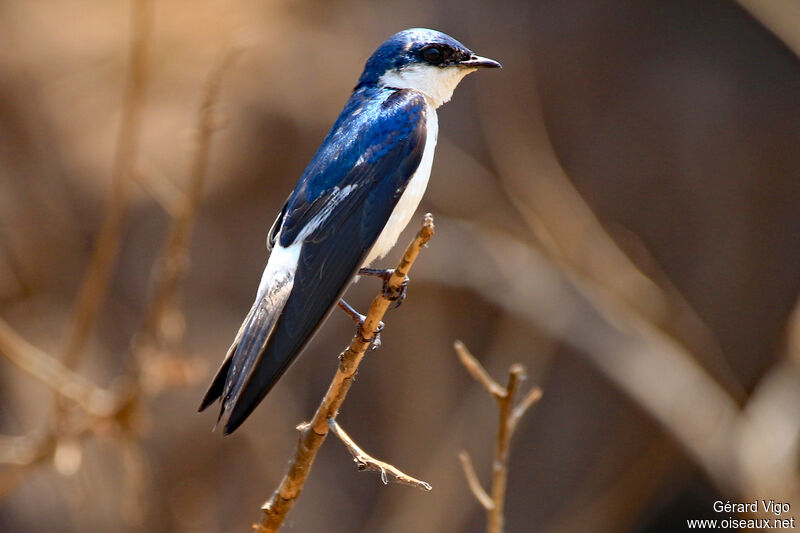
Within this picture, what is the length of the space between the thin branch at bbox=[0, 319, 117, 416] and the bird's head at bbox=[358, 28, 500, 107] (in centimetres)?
136

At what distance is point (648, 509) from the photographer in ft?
14.6

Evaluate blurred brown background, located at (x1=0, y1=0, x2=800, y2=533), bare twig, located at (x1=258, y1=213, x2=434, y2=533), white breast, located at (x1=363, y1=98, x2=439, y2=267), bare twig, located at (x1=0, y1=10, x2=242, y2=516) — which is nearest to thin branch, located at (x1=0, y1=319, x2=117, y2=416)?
bare twig, located at (x1=0, y1=10, x2=242, y2=516)

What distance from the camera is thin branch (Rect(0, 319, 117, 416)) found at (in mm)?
2804

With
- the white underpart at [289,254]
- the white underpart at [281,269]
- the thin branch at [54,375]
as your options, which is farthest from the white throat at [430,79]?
the thin branch at [54,375]

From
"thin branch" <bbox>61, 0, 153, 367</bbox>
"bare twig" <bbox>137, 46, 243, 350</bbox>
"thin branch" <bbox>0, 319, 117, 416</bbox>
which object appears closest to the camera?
"bare twig" <bbox>137, 46, 243, 350</bbox>

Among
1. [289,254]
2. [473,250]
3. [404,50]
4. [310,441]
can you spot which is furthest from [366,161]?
[473,250]

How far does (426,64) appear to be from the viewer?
252 cm

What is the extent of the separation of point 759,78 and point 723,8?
0.41 metres

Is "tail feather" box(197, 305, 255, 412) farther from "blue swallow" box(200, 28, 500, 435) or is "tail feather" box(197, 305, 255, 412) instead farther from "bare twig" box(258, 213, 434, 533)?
"bare twig" box(258, 213, 434, 533)

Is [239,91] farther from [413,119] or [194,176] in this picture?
[413,119]

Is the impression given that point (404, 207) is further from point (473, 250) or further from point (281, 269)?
point (473, 250)

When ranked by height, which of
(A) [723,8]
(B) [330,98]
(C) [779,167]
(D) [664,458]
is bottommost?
(D) [664,458]

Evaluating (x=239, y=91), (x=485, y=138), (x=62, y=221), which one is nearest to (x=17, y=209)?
(x=62, y=221)

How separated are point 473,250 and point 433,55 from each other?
1867 mm
